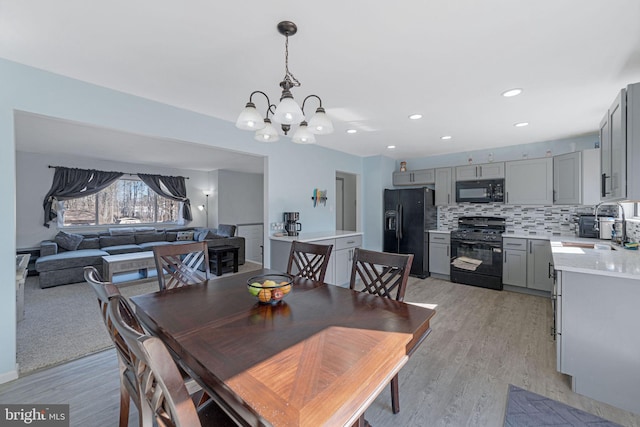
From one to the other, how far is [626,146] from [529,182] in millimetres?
2686

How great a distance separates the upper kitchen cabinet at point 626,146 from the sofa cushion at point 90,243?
7.66m

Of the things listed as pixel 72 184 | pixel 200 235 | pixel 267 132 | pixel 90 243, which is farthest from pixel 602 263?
pixel 72 184

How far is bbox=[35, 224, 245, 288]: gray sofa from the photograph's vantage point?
443 cm

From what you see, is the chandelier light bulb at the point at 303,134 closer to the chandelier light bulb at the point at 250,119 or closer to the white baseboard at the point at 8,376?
the chandelier light bulb at the point at 250,119

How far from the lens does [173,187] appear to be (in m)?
7.31

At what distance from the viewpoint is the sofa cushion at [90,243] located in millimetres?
5439

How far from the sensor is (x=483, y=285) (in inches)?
171

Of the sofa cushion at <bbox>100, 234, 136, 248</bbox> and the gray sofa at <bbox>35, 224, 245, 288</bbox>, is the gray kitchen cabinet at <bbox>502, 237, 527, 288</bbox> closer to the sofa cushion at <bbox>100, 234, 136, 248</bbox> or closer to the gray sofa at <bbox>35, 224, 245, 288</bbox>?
the gray sofa at <bbox>35, 224, 245, 288</bbox>

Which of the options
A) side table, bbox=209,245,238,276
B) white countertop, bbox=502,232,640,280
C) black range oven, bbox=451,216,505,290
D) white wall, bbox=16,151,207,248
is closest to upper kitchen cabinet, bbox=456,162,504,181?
black range oven, bbox=451,216,505,290

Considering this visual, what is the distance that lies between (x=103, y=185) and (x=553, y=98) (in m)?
8.04

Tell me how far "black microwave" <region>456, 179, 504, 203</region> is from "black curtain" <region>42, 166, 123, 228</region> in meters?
7.47

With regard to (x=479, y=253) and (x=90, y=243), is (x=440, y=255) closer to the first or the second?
(x=479, y=253)

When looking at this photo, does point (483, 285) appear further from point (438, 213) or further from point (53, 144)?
point (53, 144)

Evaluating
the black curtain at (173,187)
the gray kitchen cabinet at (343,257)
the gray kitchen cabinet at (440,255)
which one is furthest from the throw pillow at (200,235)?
the gray kitchen cabinet at (440,255)
